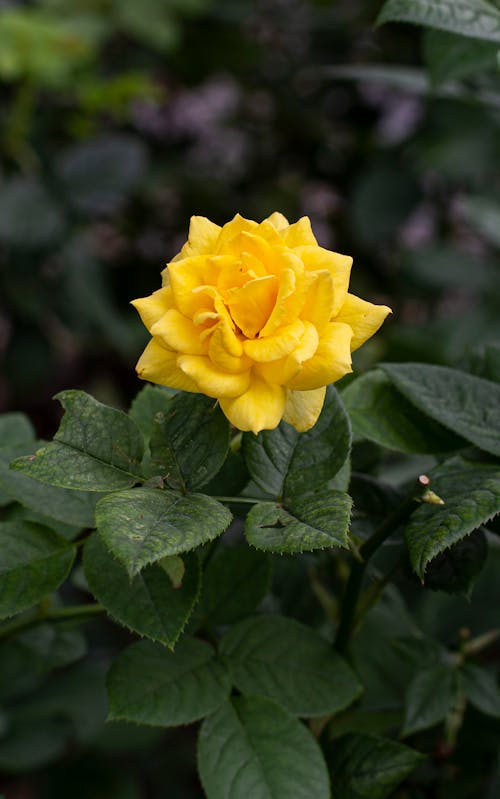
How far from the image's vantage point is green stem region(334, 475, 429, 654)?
52 centimetres

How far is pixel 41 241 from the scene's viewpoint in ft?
5.40

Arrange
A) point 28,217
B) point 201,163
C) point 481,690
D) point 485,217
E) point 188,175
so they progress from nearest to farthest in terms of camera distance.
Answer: point 481,690 → point 485,217 → point 28,217 → point 188,175 → point 201,163

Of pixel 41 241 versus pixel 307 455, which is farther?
pixel 41 241

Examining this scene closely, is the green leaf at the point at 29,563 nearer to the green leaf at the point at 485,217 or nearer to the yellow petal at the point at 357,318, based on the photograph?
the yellow petal at the point at 357,318

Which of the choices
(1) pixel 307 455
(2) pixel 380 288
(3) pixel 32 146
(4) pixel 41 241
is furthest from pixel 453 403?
(2) pixel 380 288

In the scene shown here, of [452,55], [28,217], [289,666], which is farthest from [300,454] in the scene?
[28,217]

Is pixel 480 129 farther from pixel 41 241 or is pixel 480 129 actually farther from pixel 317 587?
pixel 317 587

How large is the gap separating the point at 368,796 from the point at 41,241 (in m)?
1.25

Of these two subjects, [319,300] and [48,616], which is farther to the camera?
[48,616]

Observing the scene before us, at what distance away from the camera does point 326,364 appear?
Result: 49 centimetres

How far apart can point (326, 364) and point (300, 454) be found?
8 centimetres

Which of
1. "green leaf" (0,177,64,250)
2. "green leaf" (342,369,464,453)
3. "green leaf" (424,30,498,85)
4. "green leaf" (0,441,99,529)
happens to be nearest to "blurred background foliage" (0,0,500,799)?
"green leaf" (0,177,64,250)

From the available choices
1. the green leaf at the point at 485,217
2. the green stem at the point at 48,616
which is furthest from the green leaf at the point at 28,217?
the green stem at the point at 48,616

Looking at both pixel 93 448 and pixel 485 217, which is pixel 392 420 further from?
pixel 485 217
